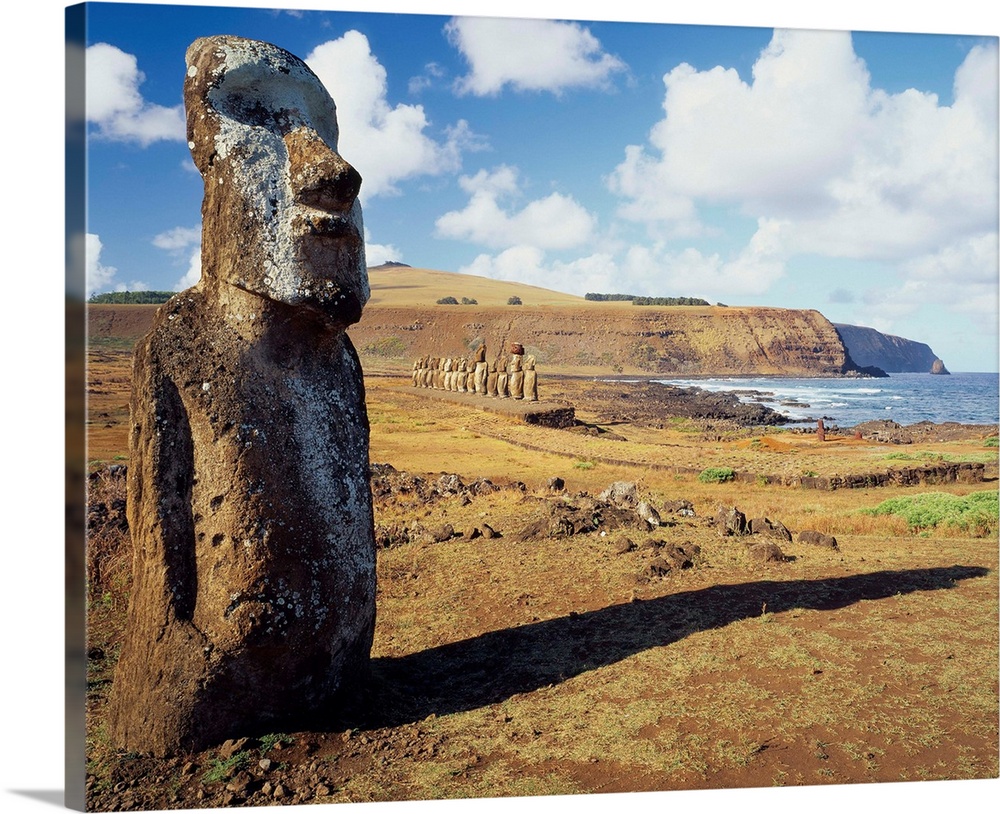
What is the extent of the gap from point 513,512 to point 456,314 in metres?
86.9

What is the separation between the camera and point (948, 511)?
10.8 m

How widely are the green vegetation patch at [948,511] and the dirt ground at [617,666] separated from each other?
236 millimetres

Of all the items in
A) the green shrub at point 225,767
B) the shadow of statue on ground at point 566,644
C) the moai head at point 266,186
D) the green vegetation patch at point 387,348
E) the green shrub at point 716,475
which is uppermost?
the green vegetation patch at point 387,348

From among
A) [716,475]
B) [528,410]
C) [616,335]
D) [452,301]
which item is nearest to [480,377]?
[528,410]

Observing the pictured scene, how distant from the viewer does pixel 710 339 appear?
328 feet

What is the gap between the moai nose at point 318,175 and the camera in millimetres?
4125

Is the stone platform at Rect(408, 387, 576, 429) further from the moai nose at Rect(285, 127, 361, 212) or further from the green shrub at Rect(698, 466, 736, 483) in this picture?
the moai nose at Rect(285, 127, 361, 212)

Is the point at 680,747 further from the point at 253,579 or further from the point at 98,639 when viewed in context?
the point at 98,639

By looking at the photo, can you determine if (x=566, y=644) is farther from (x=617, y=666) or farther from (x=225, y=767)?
(x=225, y=767)

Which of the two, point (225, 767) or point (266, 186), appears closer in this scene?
point (225, 767)

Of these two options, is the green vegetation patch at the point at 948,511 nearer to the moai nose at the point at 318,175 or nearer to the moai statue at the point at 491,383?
the moai nose at the point at 318,175

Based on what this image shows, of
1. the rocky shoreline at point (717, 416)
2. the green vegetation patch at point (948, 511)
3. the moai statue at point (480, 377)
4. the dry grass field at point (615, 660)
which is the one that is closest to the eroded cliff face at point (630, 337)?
the rocky shoreline at point (717, 416)

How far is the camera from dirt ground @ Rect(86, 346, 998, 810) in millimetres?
4230

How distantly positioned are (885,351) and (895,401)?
48.1m
